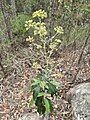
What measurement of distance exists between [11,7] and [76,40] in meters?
2.33

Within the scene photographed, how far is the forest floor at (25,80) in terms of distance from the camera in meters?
5.38

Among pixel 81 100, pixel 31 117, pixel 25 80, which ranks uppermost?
pixel 25 80

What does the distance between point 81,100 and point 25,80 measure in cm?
152

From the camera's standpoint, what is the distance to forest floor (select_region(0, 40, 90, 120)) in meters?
5.38

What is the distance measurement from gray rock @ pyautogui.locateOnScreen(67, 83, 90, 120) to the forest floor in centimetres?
21

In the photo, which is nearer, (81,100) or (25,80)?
(81,100)

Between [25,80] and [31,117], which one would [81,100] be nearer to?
[31,117]

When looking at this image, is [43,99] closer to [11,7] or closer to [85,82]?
[85,82]

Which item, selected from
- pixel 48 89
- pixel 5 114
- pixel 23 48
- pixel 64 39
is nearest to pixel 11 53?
pixel 23 48

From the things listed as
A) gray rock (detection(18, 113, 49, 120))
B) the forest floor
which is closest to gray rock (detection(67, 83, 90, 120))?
the forest floor

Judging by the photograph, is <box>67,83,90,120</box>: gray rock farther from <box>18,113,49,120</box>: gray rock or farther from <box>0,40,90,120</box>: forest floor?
<box>18,113,49,120</box>: gray rock

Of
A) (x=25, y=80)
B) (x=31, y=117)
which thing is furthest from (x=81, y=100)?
(x=25, y=80)

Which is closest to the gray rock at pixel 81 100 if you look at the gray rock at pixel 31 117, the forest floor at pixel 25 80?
the forest floor at pixel 25 80

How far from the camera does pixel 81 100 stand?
490cm
